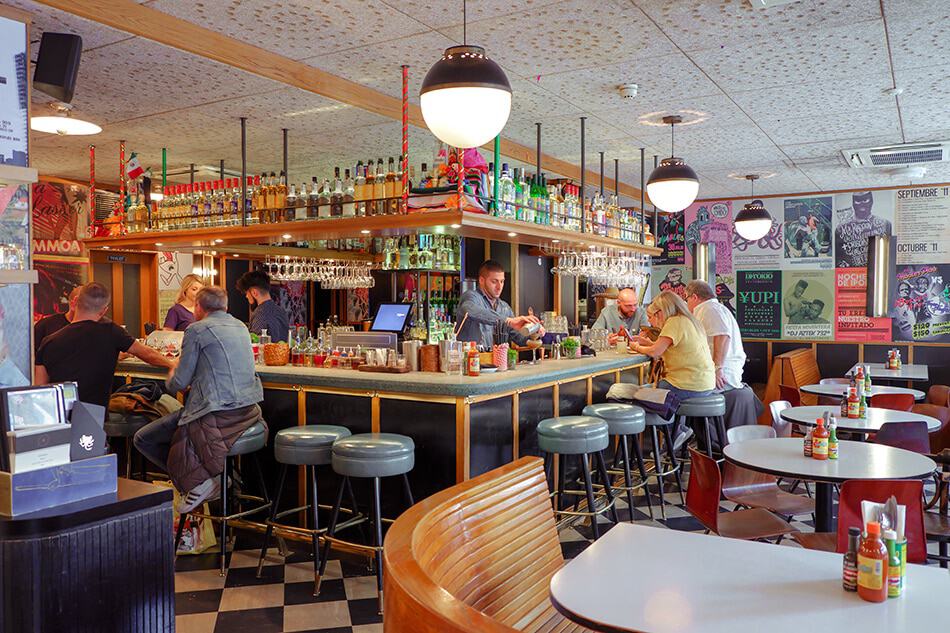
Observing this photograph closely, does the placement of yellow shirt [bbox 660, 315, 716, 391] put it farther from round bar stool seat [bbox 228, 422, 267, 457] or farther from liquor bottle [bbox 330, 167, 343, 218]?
round bar stool seat [bbox 228, 422, 267, 457]

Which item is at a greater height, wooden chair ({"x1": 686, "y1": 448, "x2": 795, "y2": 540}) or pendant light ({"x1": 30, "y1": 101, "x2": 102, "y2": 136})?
pendant light ({"x1": 30, "y1": 101, "x2": 102, "y2": 136})

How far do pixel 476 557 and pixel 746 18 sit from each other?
3.13 metres

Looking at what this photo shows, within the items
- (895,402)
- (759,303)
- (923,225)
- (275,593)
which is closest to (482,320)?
(275,593)

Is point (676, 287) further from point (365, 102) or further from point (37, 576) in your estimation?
point (37, 576)

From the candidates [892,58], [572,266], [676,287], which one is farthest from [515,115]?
[676,287]

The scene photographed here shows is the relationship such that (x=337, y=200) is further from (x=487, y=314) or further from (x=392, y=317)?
(x=392, y=317)

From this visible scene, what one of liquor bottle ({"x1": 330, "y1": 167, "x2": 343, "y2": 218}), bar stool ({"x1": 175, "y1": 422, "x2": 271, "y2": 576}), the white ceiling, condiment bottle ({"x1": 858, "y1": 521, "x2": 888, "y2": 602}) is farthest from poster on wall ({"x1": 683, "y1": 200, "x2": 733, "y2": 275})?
condiment bottle ({"x1": 858, "y1": 521, "x2": 888, "y2": 602})

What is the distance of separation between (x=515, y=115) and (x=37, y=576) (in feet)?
15.0

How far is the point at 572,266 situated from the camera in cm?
695

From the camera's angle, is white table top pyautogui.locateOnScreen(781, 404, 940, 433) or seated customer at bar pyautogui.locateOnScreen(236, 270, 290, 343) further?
seated customer at bar pyautogui.locateOnScreen(236, 270, 290, 343)

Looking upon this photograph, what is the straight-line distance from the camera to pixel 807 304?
34.2 feet

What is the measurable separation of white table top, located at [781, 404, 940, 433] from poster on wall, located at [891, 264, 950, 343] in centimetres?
537

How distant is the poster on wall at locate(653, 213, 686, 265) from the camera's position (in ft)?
37.3

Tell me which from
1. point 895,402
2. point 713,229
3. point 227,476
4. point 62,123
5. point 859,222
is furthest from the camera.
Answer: point 713,229
